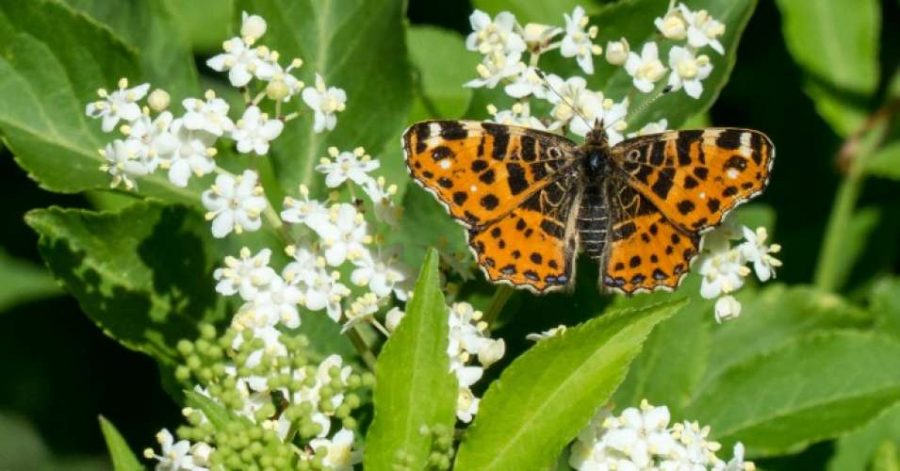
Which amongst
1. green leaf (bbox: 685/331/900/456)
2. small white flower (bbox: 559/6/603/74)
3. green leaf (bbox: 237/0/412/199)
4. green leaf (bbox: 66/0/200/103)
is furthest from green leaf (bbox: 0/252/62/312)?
green leaf (bbox: 685/331/900/456)

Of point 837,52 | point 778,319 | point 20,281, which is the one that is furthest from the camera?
point 20,281

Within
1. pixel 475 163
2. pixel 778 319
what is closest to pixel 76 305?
pixel 475 163

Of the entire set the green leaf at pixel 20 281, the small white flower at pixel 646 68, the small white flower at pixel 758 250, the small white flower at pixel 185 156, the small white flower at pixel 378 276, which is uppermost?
the small white flower at pixel 646 68

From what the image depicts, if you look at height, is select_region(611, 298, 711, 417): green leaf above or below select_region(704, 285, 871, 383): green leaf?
below

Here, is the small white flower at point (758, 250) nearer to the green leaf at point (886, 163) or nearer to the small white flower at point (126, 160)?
the green leaf at point (886, 163)

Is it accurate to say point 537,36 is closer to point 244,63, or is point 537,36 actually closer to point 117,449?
point 244,63

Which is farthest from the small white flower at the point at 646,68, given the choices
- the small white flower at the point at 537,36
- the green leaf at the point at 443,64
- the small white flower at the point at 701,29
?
the green leaf at the point at 443,64

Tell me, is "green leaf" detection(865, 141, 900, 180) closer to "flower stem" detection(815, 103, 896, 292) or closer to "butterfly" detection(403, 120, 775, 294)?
"flower stem" detection(815, 103, 896, 292)
